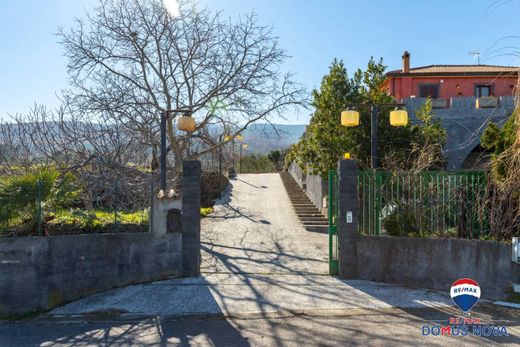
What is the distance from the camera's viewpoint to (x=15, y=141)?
1038 centimetres

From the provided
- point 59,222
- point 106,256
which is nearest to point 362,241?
point 106,256

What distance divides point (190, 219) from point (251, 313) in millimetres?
2430

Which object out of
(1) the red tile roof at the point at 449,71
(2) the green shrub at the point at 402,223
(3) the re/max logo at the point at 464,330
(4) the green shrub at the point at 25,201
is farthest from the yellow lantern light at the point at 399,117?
(1) the red tile roof at the point at 449,71

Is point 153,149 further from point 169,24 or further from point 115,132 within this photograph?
point 169,24

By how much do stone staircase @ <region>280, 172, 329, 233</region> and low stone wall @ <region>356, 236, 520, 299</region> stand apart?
595 centimetres

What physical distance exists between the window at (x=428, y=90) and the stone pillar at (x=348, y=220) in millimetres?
17303

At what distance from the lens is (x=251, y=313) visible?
564 centimetres

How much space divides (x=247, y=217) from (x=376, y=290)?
28.5 ft

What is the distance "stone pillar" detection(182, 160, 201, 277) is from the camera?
7.34 meters

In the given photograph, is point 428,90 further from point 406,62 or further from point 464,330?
point 464,330

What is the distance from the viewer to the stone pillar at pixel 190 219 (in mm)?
7340

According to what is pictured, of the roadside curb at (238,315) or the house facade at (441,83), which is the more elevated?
the house facade at (441,83)

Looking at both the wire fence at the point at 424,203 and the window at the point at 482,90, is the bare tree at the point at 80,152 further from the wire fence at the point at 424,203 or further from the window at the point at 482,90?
the window at the point at 482,90

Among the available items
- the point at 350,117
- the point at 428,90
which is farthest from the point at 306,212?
the point at 428,90
